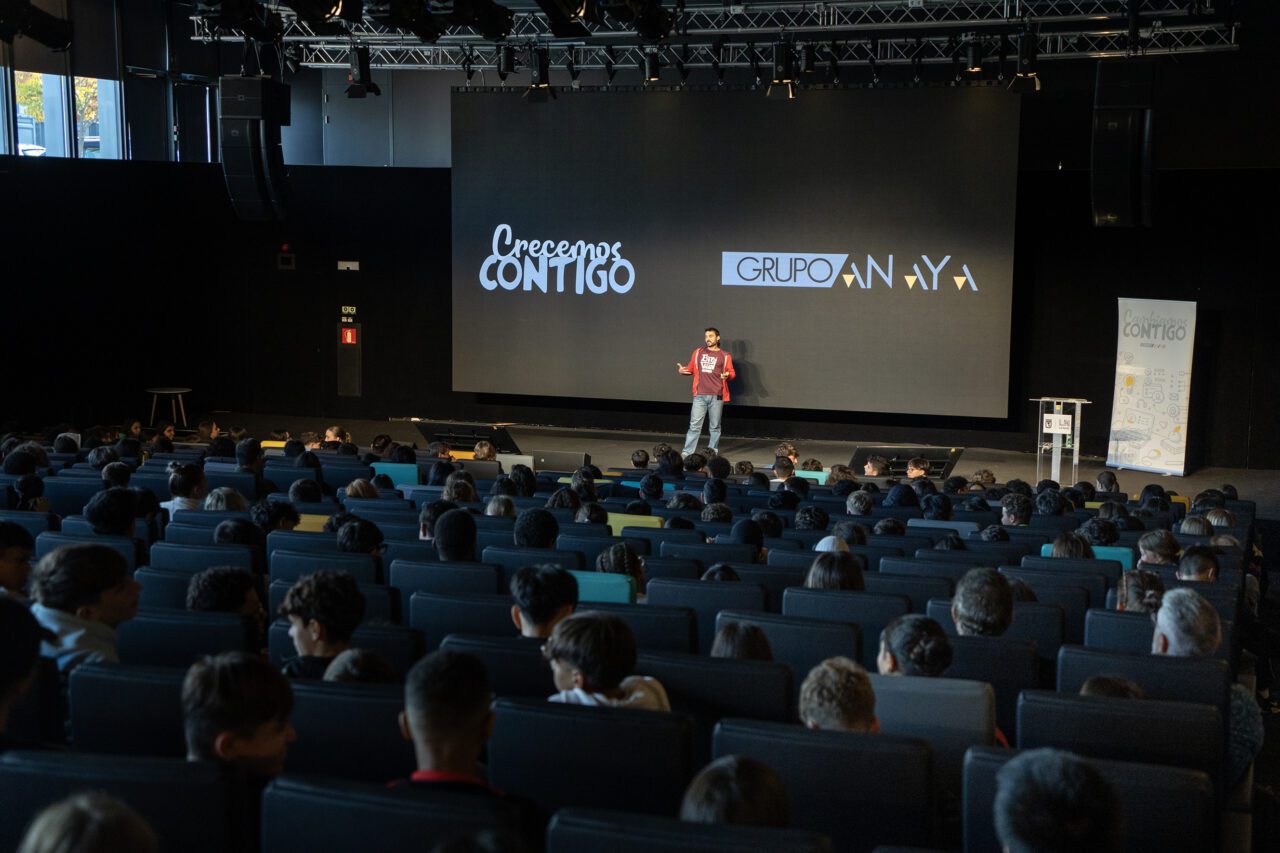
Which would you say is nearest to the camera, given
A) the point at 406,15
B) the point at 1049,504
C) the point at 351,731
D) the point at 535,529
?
the point at 351,731

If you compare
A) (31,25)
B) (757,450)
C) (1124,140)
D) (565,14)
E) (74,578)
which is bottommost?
(757,450)

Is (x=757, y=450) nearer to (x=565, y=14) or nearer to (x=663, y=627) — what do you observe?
(x=565, y=14)

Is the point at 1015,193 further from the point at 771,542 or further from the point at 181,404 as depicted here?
the point at 181,404

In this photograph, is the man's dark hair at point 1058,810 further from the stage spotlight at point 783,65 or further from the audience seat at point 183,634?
the stage spotlight at point 783,65

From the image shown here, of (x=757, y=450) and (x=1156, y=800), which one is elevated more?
(x=1156, y=800)

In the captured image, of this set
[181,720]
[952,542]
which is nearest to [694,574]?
[952,542]

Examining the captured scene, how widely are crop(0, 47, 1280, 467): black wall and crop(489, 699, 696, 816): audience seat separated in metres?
13.4

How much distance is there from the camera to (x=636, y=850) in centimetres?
225

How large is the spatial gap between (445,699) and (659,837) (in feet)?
2.23

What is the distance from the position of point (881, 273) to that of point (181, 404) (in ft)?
32.8

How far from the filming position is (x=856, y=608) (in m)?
5.27

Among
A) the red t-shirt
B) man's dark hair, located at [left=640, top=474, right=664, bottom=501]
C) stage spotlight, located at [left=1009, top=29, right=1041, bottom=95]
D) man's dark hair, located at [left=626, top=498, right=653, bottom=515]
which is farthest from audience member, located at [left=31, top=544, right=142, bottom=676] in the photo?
the red t-shirt

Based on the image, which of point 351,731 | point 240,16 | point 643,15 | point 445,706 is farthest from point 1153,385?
point 445,706

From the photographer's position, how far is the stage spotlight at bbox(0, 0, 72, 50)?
12.0 m
